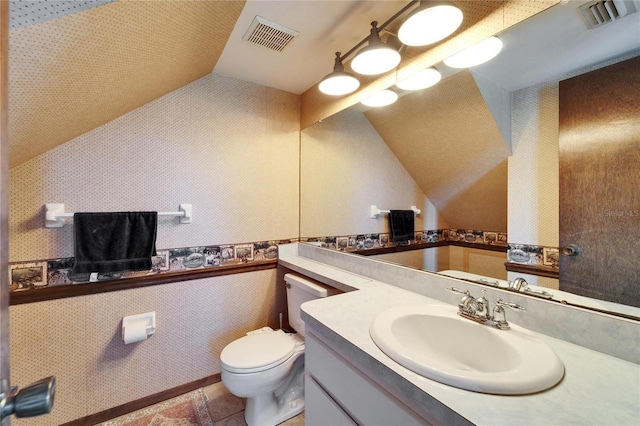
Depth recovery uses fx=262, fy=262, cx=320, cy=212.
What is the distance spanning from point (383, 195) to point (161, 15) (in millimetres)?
1338

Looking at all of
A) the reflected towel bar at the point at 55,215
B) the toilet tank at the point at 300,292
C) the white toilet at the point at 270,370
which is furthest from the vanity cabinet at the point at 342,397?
the reflected towel bar at the point at 55,215

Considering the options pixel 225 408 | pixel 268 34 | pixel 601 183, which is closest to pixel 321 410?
pixel 225 408

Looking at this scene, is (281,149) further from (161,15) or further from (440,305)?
(440,305)

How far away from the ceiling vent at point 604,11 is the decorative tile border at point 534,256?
27.1 inches

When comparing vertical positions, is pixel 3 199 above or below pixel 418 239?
above

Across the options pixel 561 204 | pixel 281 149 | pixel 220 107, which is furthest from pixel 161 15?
pixel 561 204

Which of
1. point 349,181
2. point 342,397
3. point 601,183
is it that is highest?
point 349,181

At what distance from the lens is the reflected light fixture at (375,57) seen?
118 centimetres

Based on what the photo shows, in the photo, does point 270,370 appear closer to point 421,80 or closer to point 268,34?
point 421,80

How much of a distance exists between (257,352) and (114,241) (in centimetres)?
105

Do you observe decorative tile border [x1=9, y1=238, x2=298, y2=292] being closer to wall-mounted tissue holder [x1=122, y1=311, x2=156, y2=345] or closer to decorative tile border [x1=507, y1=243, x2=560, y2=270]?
wall-mounted tissue holder [x1=122, y1=311, x2=156, y2=345]

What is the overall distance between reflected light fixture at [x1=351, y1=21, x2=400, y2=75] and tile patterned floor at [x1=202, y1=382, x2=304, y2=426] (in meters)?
2.03

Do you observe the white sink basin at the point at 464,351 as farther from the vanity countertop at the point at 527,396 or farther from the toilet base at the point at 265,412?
the toilet base at the point at 265,412

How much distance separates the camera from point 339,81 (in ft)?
4.85
